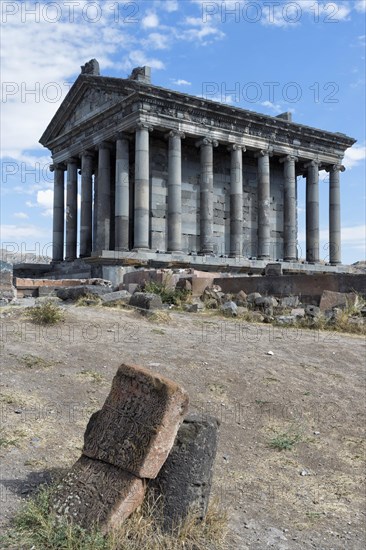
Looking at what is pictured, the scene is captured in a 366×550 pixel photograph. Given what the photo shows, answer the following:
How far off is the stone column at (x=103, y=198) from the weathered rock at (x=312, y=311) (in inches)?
585

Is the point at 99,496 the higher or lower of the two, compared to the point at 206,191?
lower

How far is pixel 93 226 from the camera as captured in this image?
28.5 m

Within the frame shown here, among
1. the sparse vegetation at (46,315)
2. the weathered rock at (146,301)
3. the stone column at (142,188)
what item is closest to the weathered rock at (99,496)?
the sparse vegetation at (46,315)

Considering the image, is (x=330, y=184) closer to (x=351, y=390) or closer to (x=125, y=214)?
(x=125, y=214)

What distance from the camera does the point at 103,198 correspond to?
26.3 m

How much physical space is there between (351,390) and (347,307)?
5.04 metres

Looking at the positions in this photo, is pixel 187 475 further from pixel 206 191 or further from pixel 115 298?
pixel 206 191

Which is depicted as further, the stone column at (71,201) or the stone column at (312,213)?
the stone column at (312,213)

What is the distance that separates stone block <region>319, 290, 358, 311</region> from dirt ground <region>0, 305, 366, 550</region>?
7.51 ft

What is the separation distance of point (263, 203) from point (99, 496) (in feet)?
81.4

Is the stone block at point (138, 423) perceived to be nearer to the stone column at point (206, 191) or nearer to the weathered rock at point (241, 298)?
the weathered rock at point (241, 298)

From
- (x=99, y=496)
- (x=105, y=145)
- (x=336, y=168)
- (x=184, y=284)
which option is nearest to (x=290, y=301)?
(x=184, y=284)

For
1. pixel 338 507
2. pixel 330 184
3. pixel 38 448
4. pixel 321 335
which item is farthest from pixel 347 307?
pixel 330 184

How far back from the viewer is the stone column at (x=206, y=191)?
1008 inches
